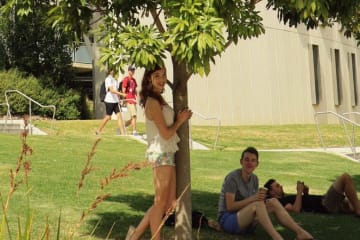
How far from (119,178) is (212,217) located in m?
1.42

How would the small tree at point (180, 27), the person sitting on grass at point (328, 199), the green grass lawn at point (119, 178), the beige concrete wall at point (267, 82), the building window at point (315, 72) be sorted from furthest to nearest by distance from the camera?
the building window at point (315, 72) → the beige concrete wall at point (267, 82) → the person sitting on grass at point (328, 199) → the green grass lawn at point (119, 178) → the small tree at point (180, 27)

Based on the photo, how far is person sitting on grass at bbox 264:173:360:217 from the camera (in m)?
7.90

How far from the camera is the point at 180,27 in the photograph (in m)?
4.05

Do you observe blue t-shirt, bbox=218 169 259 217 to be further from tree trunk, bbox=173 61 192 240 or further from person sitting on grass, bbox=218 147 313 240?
tree trunk, bbox=173 61 192 240

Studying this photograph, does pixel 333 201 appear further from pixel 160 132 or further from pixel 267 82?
pixel 267 82

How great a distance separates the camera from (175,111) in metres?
5.56

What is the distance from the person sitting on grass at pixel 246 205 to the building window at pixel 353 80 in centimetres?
3303

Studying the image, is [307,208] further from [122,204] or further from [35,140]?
[35,140]

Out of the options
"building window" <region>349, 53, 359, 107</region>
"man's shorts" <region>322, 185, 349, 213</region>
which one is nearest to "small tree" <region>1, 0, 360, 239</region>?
"man's shorts" <region>322, 185, 349, 213</region>

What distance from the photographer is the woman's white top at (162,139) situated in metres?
5.32

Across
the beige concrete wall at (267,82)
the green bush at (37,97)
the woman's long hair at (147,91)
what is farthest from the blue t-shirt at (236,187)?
the beige concrete wall at (267,82)

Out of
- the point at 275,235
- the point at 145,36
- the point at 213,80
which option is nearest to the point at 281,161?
the point at 275,235

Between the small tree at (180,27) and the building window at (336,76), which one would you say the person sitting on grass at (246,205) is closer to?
the small tree at (180,27)

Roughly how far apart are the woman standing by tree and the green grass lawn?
722 millimetres
